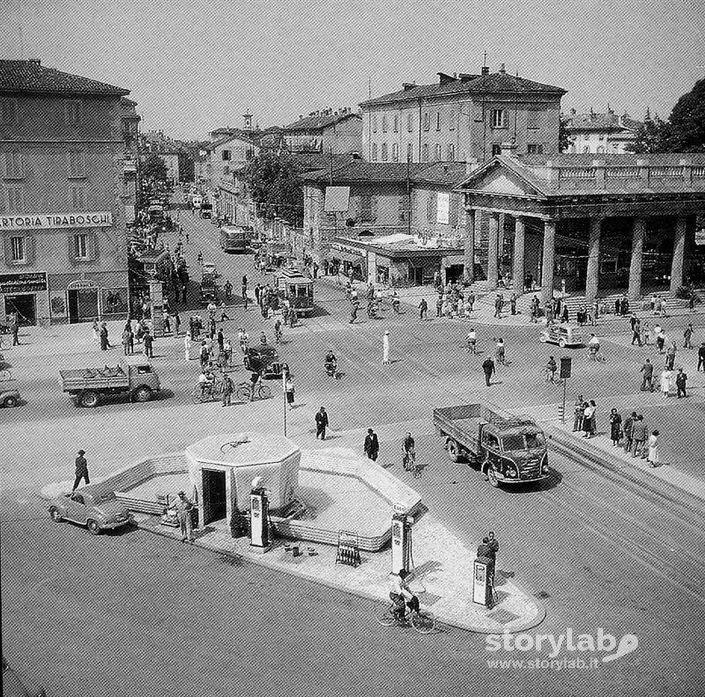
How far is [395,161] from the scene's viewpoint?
3809 inches

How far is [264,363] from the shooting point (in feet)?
136

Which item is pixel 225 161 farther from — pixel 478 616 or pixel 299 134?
pixel 478 616

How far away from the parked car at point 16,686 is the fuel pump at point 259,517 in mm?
7271

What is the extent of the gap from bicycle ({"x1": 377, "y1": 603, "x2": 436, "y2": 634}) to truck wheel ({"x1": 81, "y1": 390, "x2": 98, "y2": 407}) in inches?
796

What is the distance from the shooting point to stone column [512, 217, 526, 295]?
58438mm

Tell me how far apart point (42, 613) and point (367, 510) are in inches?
359

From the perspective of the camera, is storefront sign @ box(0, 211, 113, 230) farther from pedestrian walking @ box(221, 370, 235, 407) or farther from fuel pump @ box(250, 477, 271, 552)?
fuel pump @ box(250, 477, 271, 552)

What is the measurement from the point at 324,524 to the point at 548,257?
117 feet

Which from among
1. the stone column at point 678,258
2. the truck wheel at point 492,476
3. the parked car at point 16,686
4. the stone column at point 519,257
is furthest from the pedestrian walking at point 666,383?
the parked car at point 16,686

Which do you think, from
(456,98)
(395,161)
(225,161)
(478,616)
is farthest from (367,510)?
(225,161)

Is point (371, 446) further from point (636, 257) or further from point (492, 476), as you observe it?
point (636, 257)

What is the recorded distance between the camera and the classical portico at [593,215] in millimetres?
55531

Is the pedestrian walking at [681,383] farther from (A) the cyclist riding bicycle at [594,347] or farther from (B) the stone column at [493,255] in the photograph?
(B) the stone column at [493,255]

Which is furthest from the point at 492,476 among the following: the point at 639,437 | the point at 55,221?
the point at 55,221
